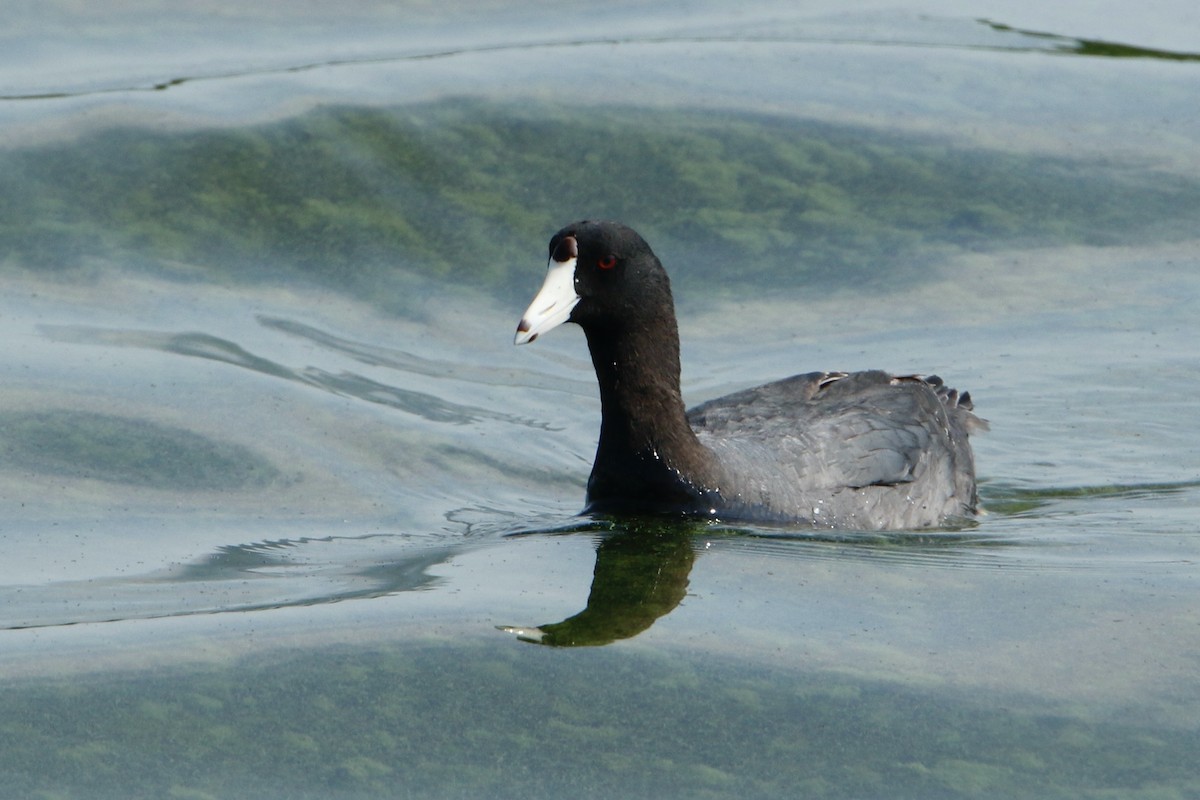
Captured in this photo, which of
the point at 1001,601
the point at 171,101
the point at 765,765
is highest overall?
the point at 171,101

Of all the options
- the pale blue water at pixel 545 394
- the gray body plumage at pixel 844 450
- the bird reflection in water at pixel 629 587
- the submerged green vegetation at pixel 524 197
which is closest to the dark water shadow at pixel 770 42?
the pale blue water at pixel 545 394

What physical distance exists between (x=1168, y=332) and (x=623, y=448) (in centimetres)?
338

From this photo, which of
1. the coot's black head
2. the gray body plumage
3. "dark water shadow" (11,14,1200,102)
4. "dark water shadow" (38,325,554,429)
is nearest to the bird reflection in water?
the gray body plumage

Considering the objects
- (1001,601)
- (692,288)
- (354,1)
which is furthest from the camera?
(354,1)

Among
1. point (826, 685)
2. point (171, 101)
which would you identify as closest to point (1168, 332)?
point (826, 685)

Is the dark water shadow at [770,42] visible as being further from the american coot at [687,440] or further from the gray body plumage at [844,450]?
the american coot at [687,440]

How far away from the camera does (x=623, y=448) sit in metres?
5.69

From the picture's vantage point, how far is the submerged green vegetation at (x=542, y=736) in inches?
143

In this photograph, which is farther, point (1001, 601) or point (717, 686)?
point (1001, 601)

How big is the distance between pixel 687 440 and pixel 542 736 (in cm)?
197

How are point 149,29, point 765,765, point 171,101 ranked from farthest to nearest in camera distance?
point 149,29, point 171,101, point 765,765

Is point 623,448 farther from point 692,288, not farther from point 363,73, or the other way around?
point 363,73

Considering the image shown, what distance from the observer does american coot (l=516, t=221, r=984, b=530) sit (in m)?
5.44

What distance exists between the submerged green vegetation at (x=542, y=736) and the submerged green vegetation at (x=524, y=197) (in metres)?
4.24
